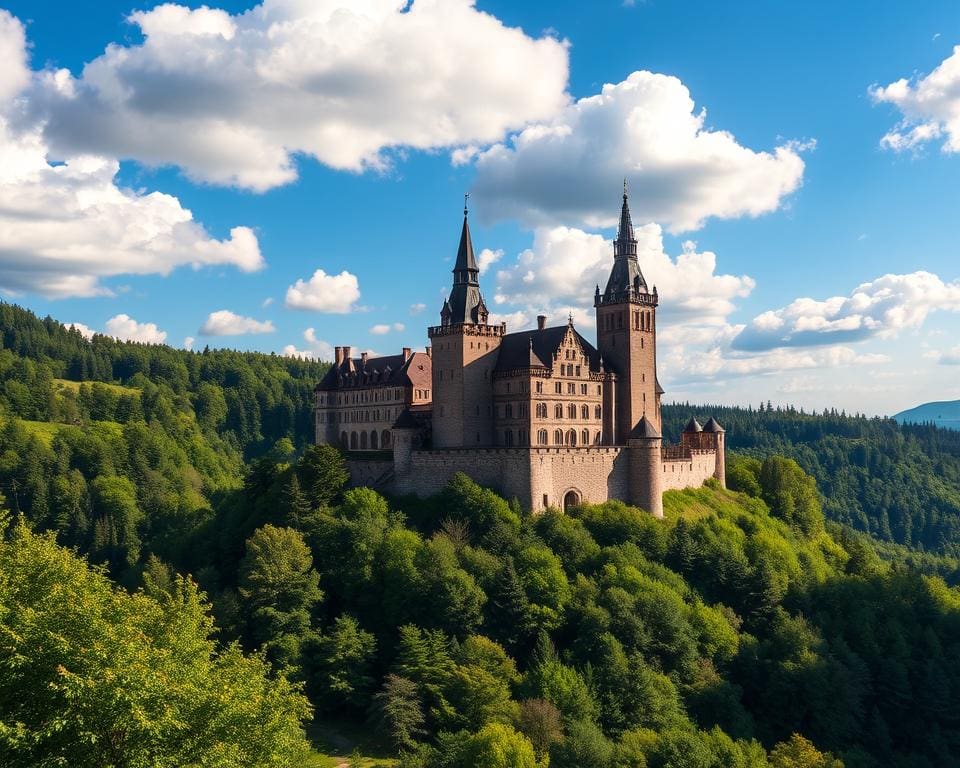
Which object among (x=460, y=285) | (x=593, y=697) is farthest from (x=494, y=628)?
(x=460, y=285)

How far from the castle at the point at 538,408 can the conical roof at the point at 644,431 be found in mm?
103

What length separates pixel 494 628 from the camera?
56.5 m

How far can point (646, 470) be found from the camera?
239 ft

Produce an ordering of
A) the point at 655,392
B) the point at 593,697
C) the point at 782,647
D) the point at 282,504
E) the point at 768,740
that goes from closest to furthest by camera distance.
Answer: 1. the point at 593,697
2. the point at 768,740
3. the point at 782,647
4. the point at 282,504
5. the point at 655,392

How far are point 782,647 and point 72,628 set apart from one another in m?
48.7

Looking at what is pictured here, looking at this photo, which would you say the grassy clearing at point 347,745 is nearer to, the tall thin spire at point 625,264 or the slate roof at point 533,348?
the slate roof at point 533,348

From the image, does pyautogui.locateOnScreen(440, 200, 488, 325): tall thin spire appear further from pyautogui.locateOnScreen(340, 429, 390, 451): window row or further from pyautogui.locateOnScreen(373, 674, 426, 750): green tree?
pyautogui.locateOnScreen(373, 674, 426, 750): green tree

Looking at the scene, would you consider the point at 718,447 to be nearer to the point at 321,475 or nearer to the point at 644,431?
the point at 644,431

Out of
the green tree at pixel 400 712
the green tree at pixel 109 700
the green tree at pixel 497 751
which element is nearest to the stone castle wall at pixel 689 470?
the green tree at pixel 400 712

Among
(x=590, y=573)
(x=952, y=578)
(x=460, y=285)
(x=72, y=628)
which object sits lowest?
(x=952, y=578)

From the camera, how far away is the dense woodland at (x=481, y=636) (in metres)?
24.1

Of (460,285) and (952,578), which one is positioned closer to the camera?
(460,285)

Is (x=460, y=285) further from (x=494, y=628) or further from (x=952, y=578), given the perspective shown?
(x=952, y=578)

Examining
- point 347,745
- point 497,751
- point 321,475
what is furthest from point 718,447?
point 497,751
